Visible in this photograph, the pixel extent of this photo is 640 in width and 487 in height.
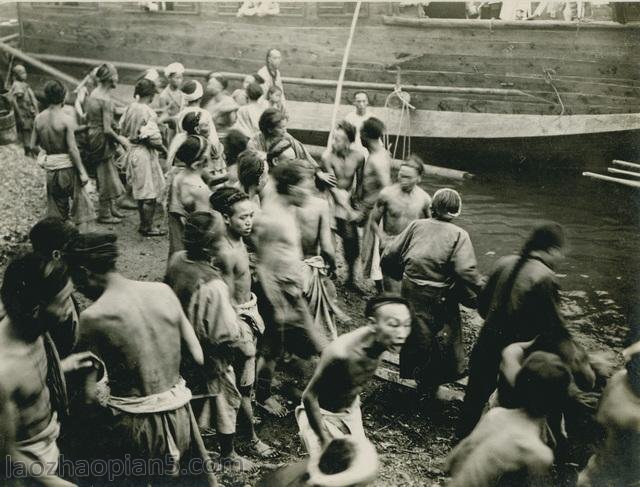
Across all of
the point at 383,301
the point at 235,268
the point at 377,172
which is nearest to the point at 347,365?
the point at 383,301

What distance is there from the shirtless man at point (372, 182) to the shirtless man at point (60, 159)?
3.32 metres

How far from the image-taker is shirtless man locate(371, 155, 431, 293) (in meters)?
6.33

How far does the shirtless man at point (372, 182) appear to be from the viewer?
7.11 meters

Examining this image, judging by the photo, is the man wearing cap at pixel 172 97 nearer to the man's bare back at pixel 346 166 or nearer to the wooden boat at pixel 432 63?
the man's bare back at pixel 346 166

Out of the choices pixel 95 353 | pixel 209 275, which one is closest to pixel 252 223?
pixel 209 275

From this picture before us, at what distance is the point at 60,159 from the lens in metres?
7.64

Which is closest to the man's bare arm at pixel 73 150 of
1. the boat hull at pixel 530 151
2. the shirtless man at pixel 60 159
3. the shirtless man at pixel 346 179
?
the shirtless man at pixel 60 159

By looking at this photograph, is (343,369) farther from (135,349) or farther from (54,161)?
(54,161)

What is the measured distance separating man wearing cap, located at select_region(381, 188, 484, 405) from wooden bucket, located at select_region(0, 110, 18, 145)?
9244 mm

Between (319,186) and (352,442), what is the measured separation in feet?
14.1

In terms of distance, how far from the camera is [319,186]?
278 inches

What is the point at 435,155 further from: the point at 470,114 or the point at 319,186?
the point at 319,186

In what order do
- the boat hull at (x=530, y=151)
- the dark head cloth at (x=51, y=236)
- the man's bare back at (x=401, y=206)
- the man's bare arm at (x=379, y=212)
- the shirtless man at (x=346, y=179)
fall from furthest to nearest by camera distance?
1. the boat hull at (x=530, y=151)
2. the shirtless man at (x=346, y=179)
3. the man's bare arm at (x=379, y=212)
4. the man's bare back at (x=401, y=206)
5. the dark head cloth at (x=51, y=236)

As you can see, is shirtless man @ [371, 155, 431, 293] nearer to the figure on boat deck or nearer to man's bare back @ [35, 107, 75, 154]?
man's bare back @ [35, 107, 75, 154]
